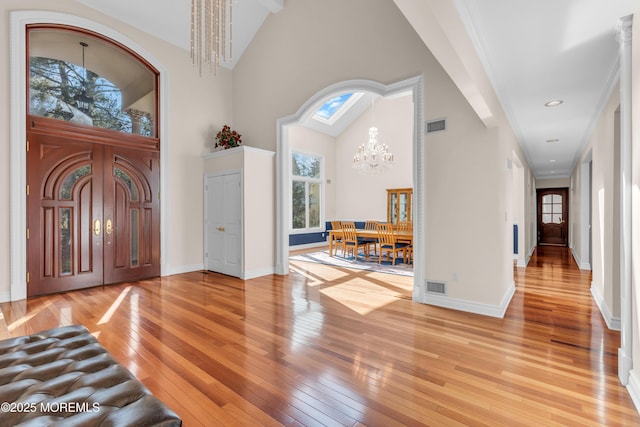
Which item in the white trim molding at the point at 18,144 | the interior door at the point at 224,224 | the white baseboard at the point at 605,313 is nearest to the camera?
the white baseboard at the point at 605,313

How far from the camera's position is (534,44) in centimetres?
262

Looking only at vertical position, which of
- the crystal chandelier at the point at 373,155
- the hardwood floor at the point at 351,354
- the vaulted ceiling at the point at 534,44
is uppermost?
the crystal chandelier at the point at 373,155

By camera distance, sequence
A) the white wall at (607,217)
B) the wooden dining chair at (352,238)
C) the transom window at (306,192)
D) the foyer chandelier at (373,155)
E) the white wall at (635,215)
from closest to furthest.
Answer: the white wall at (635,215), the white wall at (607,217), the wooden dining chair at (352,238), the foyer chandelier at (373,155), the transom window at (306,192)

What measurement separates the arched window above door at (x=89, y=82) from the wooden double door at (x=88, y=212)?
418 mm

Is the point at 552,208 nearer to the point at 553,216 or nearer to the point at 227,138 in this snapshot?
the point at 553,216

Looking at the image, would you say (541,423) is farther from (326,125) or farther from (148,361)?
(326,125)

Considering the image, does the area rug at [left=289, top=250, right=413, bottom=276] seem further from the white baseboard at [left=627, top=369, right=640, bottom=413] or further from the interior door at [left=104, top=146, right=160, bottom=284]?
the white baseboard at [left=627, top=369, right=640, bottom=413]

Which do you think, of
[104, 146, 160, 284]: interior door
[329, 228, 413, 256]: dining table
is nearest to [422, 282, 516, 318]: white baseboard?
[329, 228, 413, 256]: dining table

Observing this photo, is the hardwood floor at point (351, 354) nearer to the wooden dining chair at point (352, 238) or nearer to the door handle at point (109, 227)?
the door handle at point (109, 227)

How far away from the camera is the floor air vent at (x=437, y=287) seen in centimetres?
385

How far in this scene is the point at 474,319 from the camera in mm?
3404

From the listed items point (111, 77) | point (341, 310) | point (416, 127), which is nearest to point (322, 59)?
point (416, 127)

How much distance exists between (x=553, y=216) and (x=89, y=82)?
579 inches

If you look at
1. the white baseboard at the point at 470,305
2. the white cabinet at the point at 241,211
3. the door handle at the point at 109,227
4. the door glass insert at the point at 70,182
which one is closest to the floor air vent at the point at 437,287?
the white baseboard at the point at 470,305
